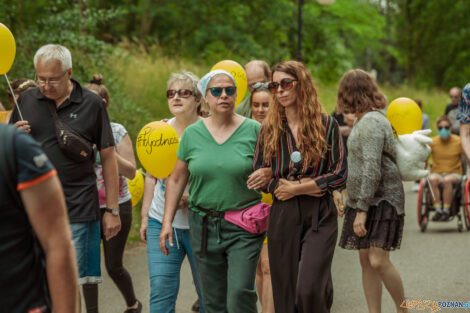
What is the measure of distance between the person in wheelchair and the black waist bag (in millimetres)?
7720

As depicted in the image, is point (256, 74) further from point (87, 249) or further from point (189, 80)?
point (87, 249)

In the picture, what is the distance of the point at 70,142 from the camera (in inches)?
172

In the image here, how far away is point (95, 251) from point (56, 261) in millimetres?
2678

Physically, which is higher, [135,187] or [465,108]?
[465,108]

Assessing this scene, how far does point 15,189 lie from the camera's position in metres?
2.12

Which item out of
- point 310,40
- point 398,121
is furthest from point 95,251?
point 310,40

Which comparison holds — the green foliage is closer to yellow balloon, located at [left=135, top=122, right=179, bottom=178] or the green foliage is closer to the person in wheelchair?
the person in wheelchair

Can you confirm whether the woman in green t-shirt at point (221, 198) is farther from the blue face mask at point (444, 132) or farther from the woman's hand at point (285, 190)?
the blue face mask at point (444, 132)

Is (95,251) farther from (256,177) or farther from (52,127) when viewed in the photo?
(256,177)

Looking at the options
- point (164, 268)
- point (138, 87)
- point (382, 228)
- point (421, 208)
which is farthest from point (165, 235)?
point (138, 87)

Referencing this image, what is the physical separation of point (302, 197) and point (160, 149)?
1.22 meters

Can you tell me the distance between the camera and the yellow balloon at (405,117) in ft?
18.1

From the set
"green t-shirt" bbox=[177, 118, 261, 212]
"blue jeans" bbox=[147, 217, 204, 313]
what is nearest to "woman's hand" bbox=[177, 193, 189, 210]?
"blue jeans" bbox=[147, 217, 204, 313]

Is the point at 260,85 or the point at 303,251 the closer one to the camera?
the point at 303,251
